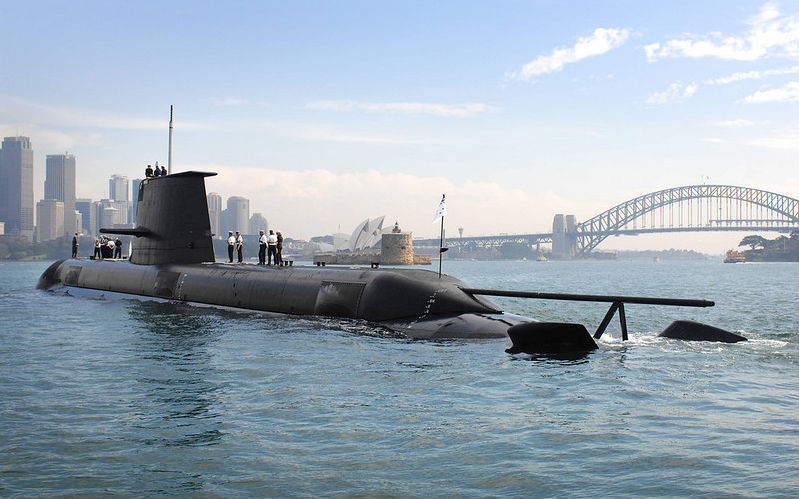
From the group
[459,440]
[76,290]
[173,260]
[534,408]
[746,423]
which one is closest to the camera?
[459,440]

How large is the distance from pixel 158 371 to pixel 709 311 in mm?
28506

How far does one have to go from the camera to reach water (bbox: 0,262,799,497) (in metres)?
7.07

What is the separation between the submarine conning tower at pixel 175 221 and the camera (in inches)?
947

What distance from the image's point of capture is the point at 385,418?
9.30 meters

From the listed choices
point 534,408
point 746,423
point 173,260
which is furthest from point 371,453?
point 173,260

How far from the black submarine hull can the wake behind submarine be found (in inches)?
1.0

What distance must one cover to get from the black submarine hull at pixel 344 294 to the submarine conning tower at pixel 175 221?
1.81 ft

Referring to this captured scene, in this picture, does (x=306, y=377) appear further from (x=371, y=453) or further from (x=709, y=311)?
(x=709, y=311)

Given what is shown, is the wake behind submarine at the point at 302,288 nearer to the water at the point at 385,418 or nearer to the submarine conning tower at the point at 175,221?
the submarine conning tower at the point at 175,221

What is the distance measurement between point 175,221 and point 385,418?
17.2m

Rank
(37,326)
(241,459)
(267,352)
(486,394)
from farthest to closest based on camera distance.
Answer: (37,326) < (267,352) < (486,394) < (241,459)

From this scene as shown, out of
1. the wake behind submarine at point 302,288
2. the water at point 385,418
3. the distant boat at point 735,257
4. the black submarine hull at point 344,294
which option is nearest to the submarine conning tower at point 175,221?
the wake behind submarine at point 302,288

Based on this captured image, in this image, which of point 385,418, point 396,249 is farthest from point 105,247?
point 396,249

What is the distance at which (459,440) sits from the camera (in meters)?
8.37
